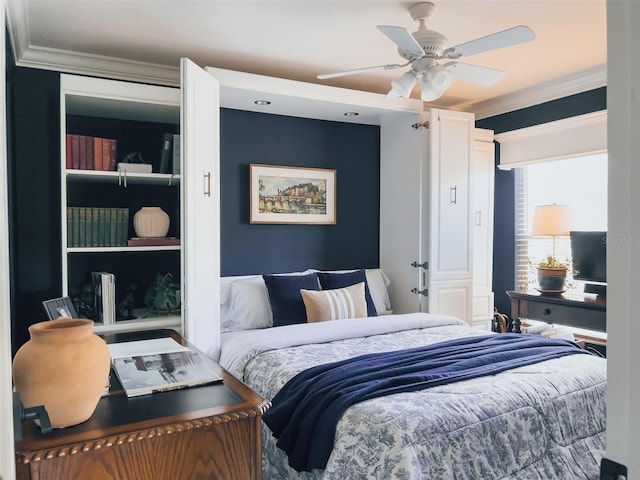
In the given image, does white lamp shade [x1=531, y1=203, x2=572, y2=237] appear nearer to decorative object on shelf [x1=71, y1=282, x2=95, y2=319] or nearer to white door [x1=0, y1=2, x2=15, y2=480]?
decorative object on shelf [x1=71, y1=282, x2=95, y2=319]

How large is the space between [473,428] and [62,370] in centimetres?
149

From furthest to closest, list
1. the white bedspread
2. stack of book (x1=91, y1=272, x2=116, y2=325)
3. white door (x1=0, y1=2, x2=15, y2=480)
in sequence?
stack of book (x1=91, y1=272, x2=116, y2=325)
the white bedspread
white door (x1=0, y1=2, x2=15, y2=480)

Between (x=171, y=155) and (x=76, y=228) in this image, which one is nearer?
(x=76, y=228)

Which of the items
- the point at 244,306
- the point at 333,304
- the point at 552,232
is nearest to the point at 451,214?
the point at 552,232

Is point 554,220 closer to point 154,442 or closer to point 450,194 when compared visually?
point 450,194

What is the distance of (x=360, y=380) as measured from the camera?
85.7 inches

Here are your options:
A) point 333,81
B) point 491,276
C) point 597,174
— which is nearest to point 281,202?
point 333,81

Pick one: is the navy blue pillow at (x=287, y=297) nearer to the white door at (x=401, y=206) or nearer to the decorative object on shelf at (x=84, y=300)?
the white door at (x=401, y=206)

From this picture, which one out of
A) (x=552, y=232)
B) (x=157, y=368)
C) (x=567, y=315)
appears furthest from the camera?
(x=552, y=232)

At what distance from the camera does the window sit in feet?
13.7

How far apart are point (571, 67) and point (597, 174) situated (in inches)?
41.2

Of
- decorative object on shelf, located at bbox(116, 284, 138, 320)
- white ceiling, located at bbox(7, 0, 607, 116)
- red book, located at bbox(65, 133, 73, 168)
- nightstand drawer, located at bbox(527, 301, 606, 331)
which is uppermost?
white ceiling, located at bbox(7, 0, 607, 116)

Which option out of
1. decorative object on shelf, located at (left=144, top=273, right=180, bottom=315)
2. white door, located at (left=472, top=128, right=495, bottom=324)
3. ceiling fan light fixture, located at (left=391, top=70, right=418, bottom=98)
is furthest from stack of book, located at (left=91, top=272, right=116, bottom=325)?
white door, located at (left=472, top=128, right=495, bottom=324)

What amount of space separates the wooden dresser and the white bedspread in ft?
1.89
